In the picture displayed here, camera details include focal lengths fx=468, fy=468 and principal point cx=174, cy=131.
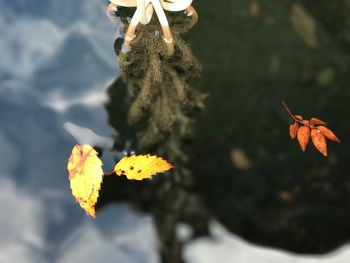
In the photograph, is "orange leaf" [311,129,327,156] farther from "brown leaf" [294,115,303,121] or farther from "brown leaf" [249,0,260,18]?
"brown leaf" [249,0,260,18]

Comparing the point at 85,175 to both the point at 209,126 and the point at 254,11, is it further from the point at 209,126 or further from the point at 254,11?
the point at 254,11

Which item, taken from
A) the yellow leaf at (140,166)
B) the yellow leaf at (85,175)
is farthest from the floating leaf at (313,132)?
the yellow leaf at (85,175)

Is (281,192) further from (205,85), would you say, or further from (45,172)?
(45,172)

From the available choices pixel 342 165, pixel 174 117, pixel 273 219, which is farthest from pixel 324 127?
pixel 174 117

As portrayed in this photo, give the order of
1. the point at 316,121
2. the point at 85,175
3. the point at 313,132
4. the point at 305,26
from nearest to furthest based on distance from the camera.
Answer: the point at 85,175
the point at 313,132
the point at 316,121
the point at 305,26

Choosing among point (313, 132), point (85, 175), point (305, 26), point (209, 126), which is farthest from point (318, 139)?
point (85, 175)

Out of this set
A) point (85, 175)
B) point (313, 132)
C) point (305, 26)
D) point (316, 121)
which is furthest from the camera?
point (305, 26)

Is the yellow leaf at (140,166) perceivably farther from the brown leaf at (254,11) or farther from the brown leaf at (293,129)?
the brown leaf at (254,11)
